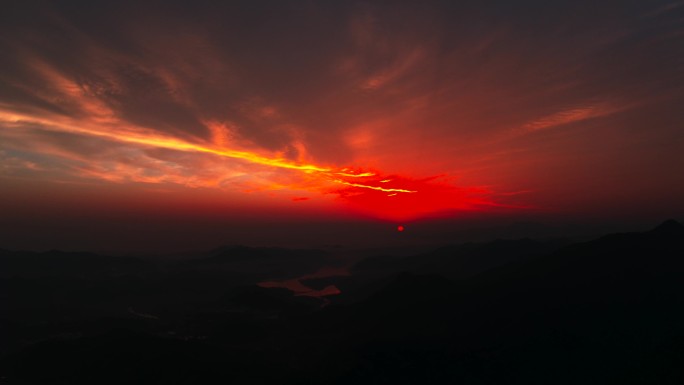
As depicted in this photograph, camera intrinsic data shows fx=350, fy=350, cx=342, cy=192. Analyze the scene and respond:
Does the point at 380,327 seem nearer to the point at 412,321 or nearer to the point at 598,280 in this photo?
the point at 412,321

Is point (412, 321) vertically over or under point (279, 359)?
over

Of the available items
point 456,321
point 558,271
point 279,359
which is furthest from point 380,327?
point 558,271

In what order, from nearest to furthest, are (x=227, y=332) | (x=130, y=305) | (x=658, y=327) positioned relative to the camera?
(x=658, y=327) → (x=227, y=332) → (x=130, y=305)

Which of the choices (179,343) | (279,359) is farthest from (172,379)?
(279,359)

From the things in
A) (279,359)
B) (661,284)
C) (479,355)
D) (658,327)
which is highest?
(661,284)

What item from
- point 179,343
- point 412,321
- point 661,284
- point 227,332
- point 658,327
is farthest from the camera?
point 227,332

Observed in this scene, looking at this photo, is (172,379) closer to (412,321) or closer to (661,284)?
(412,321)

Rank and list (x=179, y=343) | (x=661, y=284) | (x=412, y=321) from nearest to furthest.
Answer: (x=661, y=284), (x=179, y=343), (x=412, y=321)

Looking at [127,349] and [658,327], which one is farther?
[127,349]

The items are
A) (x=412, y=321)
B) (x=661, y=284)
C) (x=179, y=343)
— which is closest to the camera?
(x=661, y=284)
